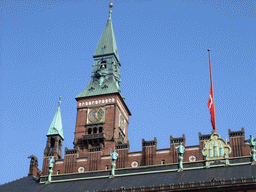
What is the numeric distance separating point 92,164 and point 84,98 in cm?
2108

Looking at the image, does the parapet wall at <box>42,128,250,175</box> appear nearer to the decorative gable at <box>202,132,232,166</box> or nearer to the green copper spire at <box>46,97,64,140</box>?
the green copper spire at <box>46,97,64,140</box>

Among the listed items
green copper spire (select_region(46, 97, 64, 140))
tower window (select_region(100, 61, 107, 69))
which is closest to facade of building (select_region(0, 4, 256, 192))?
green copper spire (select_region(46, 97, 64, 140))

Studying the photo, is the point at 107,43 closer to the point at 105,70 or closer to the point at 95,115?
the point at 105,70

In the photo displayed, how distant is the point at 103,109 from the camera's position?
84938mm

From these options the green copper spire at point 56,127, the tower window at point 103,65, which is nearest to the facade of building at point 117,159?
the green copper spire at point 56,127

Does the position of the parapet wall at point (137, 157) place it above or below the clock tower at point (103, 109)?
below

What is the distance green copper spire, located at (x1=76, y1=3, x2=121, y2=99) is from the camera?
87812mm

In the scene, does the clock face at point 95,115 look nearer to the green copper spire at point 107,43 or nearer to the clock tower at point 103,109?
the clock tower at point 103,109

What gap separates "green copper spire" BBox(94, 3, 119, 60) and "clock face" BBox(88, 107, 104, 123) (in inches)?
512

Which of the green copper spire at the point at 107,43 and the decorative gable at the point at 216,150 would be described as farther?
the green copper spire at the point at 107,43

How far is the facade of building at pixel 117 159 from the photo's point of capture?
49000 millimetres

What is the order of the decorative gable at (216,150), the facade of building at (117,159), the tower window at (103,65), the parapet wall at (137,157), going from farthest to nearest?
1. the tower window at (103,65)
2. the parapet wall at (137,157)
3. the decorative gable at (216,150)
4. the facade of building at (117,159)

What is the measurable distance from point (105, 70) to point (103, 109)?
8.97 meters

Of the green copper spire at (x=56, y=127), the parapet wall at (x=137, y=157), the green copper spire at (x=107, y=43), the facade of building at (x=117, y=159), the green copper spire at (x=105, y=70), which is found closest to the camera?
the facade of building at (x=117, y=159)
